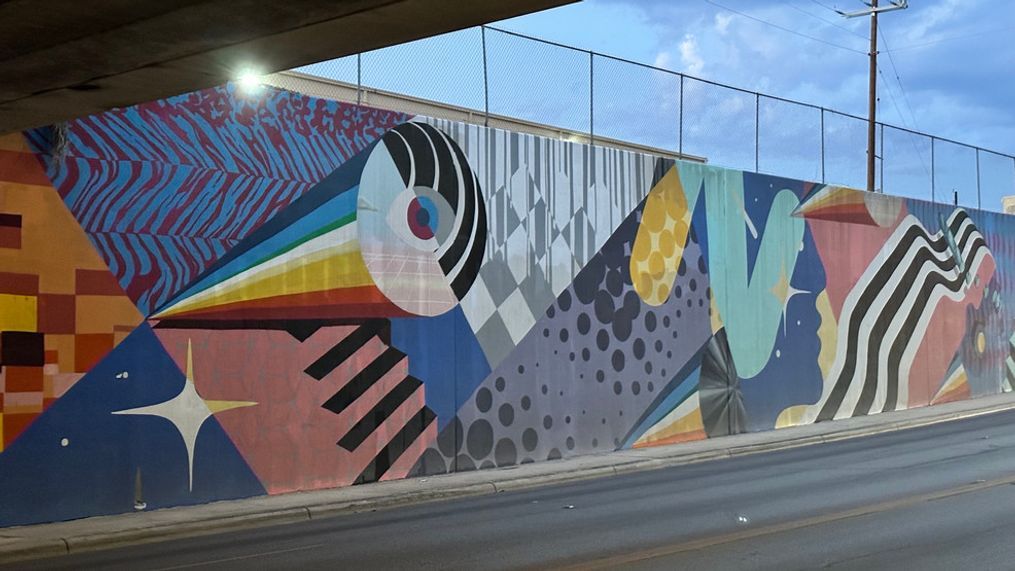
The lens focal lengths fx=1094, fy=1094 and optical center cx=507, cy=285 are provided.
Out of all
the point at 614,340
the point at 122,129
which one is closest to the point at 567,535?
the point at 122,129

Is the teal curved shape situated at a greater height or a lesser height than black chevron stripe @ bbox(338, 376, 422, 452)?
greater

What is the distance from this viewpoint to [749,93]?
26.9 m

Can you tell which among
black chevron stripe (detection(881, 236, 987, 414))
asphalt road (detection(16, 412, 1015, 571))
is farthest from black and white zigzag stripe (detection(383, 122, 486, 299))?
black chevron stripe (detection(881, 236, 987, 414))

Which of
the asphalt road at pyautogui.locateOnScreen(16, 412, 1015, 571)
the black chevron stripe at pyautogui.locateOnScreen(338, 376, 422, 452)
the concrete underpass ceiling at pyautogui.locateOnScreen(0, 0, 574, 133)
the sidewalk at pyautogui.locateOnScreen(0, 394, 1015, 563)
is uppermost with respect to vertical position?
the concrete underpass ceiling at pyautogui.locateOnScreen(0, 0, 574, 133)

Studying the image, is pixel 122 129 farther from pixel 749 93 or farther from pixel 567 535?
pixel 749 93

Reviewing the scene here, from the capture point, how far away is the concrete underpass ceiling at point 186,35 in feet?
25.6

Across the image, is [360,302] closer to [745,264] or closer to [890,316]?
[745,264]

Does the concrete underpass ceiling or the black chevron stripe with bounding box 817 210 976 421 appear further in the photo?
the black chevron stripe with bounding box 817 210 976 421

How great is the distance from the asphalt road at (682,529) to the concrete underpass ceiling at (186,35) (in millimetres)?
4691

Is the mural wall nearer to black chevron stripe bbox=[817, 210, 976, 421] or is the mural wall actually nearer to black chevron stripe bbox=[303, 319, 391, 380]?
black chevron stripe bbox=[303, 319, 391, 380]

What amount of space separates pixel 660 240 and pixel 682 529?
11.8 meters

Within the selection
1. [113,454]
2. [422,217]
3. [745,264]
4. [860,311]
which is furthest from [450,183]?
[860,311]

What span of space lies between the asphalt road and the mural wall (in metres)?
2.35

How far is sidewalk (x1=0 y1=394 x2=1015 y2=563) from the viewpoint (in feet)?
41.7
